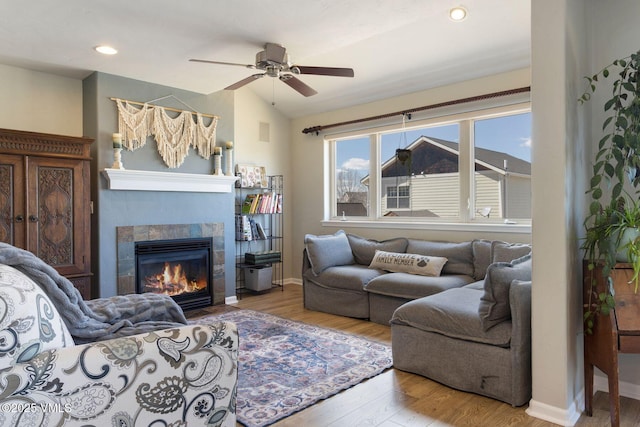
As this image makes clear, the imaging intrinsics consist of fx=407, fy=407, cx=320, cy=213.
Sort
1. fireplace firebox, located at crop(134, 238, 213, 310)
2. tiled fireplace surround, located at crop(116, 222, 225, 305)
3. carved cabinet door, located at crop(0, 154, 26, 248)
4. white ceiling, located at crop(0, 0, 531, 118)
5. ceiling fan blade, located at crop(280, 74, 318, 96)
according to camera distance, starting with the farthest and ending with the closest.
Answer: fireplace firebox, located at crop(134, 238, 213, 310)
tiled fireplace surround, located at crop(116, 222, 225, 305)
ceiling fan blade, located at crop(280, 74, 318, 96)
carved cabinet door, located at crop(0, 154, 26, 248)
white ceiling, located at crop(0, 0, 531, 118)

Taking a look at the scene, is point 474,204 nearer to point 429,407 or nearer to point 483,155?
point 483,155

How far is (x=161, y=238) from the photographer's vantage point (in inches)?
175

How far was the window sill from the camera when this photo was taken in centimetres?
411

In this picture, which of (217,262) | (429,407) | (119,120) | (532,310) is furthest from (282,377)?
(119,120)

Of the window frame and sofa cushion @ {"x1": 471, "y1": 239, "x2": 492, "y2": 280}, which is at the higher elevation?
the window frame

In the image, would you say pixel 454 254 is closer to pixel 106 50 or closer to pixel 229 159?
pixel 229 159

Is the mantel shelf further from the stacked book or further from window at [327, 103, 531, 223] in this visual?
window at [327, 103, 531, 223]

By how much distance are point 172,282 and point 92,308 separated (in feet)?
8.69

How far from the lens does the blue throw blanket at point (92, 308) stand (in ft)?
5.20

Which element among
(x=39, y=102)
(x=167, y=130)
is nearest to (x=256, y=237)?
(x=167, y=130)

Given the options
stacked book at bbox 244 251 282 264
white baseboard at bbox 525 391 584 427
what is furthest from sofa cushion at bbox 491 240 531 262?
stacked book at bbox 244 251 282 264

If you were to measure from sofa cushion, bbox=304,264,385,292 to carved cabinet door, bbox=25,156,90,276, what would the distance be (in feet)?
7.68

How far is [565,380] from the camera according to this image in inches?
84.6

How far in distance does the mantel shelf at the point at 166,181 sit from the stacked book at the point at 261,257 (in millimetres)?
932
